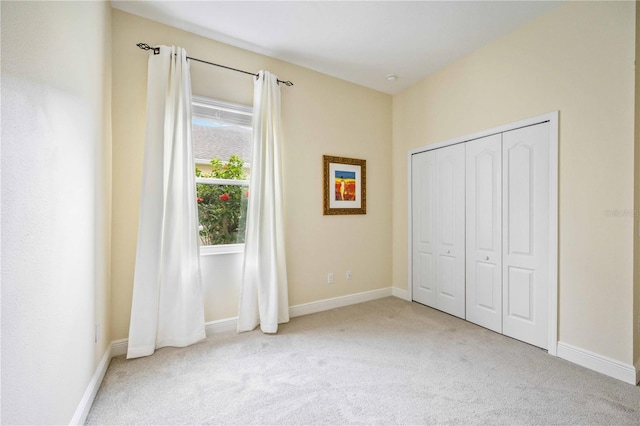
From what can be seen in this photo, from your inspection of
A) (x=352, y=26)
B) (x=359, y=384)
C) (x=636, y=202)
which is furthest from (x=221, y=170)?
(x=636, y=202)

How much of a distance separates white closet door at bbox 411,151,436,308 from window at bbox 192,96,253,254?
2.16 meters

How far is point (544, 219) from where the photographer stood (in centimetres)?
245

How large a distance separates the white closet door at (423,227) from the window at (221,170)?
2.16 metres

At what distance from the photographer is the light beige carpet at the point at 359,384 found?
1648mm

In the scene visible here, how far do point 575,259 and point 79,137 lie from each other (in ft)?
11.6

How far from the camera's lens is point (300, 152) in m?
3.26

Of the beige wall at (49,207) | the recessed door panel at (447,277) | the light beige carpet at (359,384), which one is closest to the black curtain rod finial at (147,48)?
the beige wall at (49,207)

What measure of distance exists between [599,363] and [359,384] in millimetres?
1806

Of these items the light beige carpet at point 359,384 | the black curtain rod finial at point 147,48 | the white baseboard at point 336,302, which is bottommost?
the light beige carpet at point 359,384

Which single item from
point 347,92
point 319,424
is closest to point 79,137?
point 319,424

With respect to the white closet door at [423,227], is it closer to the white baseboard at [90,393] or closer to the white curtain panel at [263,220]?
the white curtain panel at [263,220]

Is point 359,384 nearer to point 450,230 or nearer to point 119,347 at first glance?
point 119,347

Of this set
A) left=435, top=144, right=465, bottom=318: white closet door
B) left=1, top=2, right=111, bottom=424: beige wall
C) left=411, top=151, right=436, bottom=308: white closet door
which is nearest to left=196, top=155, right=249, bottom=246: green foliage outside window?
left=1, top=2, right=111, bottom=424: beige wall

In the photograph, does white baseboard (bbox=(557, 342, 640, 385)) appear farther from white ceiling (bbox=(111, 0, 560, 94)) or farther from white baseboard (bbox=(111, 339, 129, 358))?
white baseboard (bbox=(111, 339, 129, 358))
